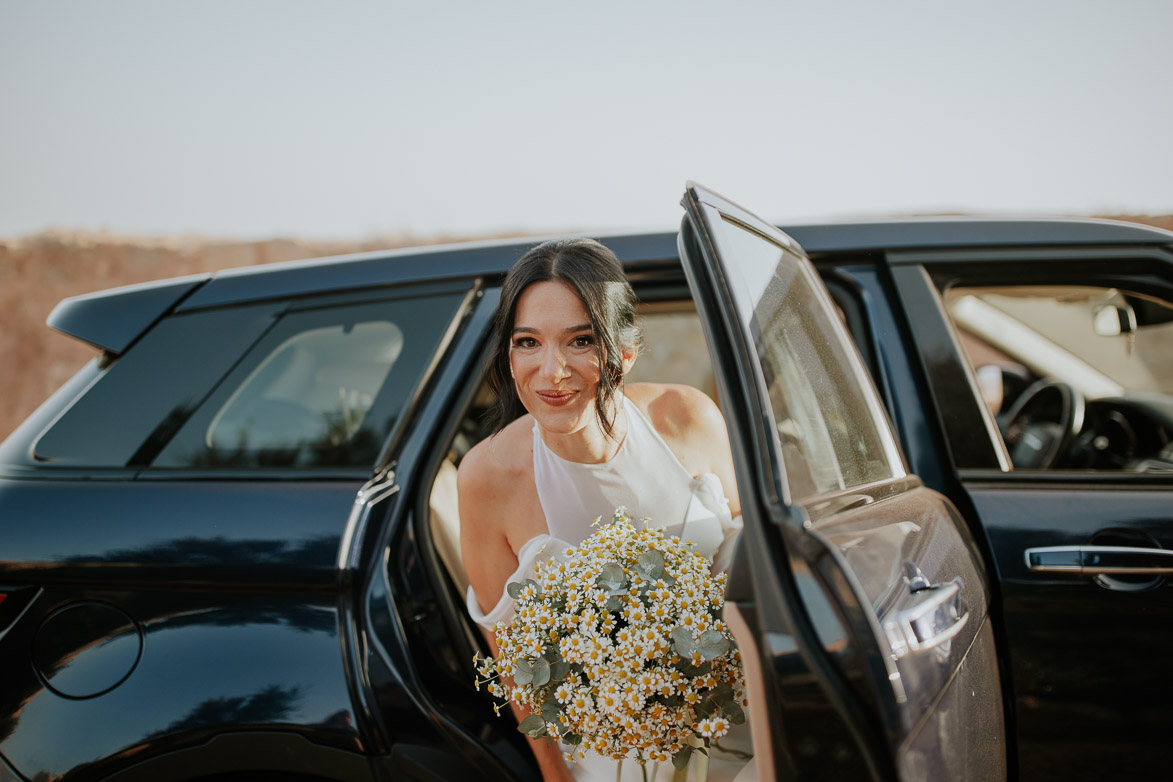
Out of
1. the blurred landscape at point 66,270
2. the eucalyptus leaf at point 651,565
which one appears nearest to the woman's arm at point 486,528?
the eucalyptus leaf at point 651,565

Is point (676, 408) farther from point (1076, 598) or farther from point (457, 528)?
point (1076, 598)

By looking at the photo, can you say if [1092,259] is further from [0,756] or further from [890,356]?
[0,756]

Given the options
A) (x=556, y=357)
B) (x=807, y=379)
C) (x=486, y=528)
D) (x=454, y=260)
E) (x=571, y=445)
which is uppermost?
(x=454, y=260)

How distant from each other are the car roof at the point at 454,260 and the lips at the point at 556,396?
0.41m

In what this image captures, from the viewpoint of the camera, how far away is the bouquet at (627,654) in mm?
1347

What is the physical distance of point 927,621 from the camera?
3.76ft

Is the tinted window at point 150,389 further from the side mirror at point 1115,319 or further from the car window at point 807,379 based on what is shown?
the side mirror at point 1115,319

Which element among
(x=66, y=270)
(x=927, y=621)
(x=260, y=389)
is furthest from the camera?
(x=66, y=270)

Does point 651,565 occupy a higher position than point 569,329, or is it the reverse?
point 569,329

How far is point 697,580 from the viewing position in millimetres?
1433

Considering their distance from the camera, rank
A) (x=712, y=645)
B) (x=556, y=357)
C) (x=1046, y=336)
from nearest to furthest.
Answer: (x=712, y=645), (x=556, y=357), (x=1046, y=336)

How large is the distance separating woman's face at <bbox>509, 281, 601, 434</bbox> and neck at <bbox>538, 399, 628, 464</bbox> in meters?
0.08

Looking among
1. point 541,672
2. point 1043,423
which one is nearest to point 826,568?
point 541,672

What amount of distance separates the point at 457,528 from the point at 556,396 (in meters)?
0.62
